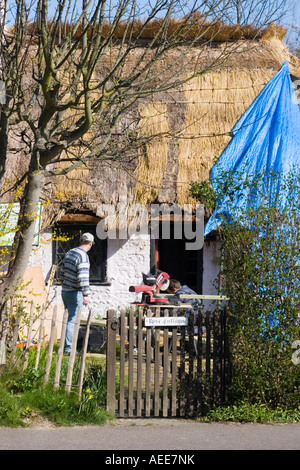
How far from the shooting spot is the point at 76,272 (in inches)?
374

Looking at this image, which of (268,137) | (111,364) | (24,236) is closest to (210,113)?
(268,137)

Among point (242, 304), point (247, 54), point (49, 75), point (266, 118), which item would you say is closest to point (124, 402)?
point (242, 304)

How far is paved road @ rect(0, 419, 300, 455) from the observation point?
5949 mm

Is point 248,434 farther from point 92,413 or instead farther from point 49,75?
point 49,75

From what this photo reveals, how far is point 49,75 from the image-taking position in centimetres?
686

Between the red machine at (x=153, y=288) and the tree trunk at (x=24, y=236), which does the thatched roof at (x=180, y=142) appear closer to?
the red machine at (x=153, y=288)

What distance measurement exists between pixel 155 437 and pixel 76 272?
143 inches

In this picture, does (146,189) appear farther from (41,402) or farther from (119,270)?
(41,402)

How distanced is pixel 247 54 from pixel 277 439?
35.7 ft

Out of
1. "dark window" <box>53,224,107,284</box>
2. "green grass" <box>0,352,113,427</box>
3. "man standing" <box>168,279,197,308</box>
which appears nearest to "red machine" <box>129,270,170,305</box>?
"man standing" <box>168,279,197,308</box>

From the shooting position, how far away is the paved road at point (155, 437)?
19.5 ft

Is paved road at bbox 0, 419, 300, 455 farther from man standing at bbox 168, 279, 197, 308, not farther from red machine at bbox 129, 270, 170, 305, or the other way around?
man standing at bbox 168, 279, 197, 308

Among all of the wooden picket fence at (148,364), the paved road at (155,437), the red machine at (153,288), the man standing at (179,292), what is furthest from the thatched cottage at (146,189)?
the paved road at (155,437)

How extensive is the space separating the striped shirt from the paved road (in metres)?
2.82
